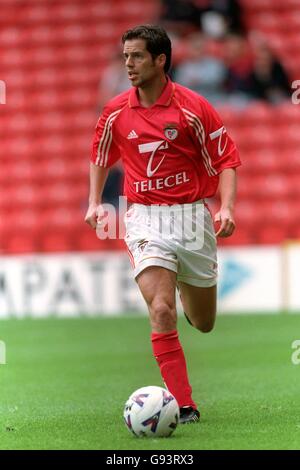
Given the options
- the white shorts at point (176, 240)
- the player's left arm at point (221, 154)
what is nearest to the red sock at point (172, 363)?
the white shorts at point (176, 240)

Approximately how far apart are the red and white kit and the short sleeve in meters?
0.01

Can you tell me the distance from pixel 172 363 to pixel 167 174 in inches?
41.6

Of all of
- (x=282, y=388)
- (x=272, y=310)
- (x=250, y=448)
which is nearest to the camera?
(x=250, y=448)

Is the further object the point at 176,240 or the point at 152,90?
the point at 152,90

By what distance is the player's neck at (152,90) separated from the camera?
21.3 ft

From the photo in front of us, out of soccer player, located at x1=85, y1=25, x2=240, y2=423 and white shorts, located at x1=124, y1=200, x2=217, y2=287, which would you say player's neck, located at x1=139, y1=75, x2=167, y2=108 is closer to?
soccer player, located at x1=85, y1=25, x2=240, y2=423

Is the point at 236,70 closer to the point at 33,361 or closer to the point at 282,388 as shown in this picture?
the point at 33,361

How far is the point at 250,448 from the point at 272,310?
9.52 m

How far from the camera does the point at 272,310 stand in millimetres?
14789

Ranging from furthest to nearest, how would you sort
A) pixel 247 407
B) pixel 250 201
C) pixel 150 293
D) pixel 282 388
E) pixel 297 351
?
1. pixel 250 201
2. pixel 297 351
3. pixel 282 388
4. pixel 247 407
5. pixel 150 293

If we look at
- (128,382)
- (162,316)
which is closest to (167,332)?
(162,316)

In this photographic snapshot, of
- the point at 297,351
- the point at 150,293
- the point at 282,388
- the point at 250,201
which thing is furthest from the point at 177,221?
the point at 250,201

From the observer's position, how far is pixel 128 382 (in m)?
8.43

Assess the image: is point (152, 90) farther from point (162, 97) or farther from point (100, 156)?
Result: point (100, 156)
